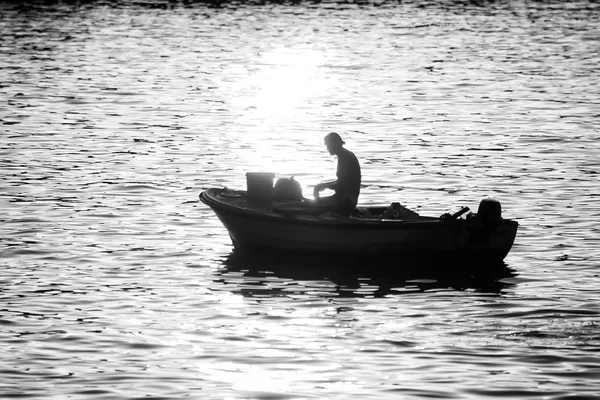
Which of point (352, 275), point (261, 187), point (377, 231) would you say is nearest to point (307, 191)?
point (261, 187)

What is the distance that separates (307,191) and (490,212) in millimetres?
8149

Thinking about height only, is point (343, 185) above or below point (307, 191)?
above

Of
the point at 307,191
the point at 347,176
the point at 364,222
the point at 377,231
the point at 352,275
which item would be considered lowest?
the point at 307,191

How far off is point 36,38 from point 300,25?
62.0 feet

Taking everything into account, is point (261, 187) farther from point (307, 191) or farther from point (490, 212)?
point (307, 191)

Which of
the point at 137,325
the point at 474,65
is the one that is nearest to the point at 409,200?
the point at 137,325

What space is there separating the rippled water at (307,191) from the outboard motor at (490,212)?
1035 millimetres

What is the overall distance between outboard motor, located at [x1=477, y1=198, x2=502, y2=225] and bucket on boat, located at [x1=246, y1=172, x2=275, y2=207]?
3966 mm

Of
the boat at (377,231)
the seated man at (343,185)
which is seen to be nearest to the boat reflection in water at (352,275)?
the boat at (377,231)

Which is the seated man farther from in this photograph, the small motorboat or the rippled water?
the rippled water

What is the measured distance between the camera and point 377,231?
65.2 feet

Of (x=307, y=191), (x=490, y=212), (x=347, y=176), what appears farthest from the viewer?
(x=307, y=191)

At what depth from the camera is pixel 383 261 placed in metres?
20.4

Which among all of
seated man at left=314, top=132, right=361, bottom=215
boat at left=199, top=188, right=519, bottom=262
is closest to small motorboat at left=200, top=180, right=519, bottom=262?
boat at left=199, top=188, right=519, bottom=262
